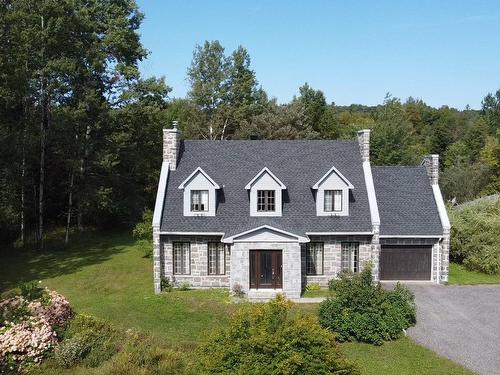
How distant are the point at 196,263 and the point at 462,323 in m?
13.0

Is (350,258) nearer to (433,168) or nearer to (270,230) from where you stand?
(270,230)

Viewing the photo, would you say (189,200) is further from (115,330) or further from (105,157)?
(105,157)

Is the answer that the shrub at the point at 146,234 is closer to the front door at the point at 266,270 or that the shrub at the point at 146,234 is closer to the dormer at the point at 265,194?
the dormer at the point at 265,194

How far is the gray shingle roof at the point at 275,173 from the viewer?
25984mm

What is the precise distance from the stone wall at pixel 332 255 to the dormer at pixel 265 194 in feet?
8.37

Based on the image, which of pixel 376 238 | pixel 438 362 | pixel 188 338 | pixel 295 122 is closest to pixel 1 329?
pixel 188 338

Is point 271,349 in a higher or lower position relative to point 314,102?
lower

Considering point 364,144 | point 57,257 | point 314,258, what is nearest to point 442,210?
point 364,144

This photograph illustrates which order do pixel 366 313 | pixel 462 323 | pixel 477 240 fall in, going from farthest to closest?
pixel 477 240 < pixel 462 323 < pixel 366 313

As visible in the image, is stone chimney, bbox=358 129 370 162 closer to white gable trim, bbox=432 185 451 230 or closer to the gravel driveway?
white gable trim, bbox=432 185 451 230

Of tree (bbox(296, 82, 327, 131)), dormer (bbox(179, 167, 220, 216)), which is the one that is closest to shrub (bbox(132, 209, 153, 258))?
dormer (bbox(179, 167, 220, 216))

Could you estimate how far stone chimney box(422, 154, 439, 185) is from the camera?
2872cm

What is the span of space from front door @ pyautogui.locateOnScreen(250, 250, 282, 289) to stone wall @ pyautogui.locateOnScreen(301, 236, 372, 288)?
201 cm

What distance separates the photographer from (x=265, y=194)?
2631 centimetres
